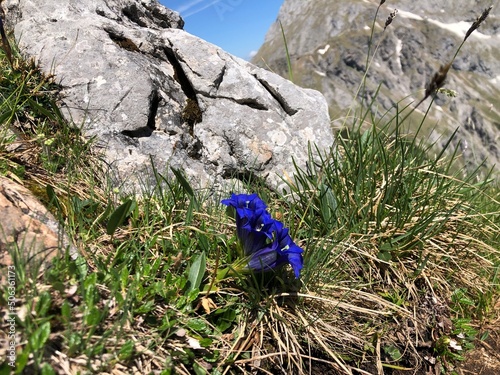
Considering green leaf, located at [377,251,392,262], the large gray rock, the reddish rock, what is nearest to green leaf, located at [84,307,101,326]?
the reddish rock

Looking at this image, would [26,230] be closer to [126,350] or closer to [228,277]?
[126,350]

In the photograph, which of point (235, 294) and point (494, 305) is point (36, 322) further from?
point (494, 305)

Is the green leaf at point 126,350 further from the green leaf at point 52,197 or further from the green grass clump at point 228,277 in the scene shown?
the green leaf at point 52,197

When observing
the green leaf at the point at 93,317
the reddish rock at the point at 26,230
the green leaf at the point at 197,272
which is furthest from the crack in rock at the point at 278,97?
the green leaf at the point at 93,317

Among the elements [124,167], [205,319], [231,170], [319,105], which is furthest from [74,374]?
[319,105]

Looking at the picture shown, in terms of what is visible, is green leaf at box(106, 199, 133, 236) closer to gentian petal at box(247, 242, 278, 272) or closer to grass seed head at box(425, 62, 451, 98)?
gentian petal at box(247, 242, 278, 272)

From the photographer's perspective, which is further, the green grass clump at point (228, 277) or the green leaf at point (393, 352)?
the green leaf at point (393, 352)
